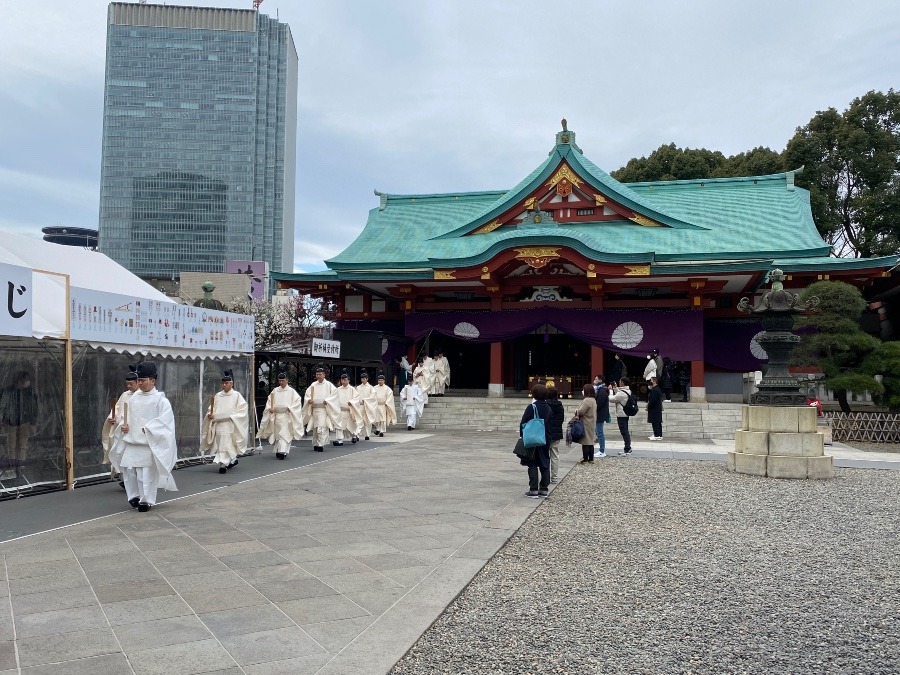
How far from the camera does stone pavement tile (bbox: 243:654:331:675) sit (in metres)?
3.38

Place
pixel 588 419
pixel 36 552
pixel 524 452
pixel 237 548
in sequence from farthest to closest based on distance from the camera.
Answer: pixel 588 419
pixel 524 452
pixel 237 548
pixel 36 552

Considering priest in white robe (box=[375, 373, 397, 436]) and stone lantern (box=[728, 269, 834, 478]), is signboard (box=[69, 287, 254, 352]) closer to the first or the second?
priest in white robe (box=[375, 373, 397, 436])

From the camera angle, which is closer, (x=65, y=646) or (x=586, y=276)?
(x=65, y=646)

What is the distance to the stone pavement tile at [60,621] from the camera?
3.87 meters

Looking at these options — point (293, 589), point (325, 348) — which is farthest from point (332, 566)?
point (325, 348)

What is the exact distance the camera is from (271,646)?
370cm

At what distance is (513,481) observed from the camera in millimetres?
9648

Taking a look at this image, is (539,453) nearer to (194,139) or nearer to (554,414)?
(554,414)

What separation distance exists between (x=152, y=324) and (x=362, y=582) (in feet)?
22.3

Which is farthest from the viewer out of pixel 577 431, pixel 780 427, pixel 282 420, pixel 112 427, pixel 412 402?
pixel 412 402

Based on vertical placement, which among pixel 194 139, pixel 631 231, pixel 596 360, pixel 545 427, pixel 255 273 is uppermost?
pixel 194 139

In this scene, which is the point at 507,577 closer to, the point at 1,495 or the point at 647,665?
the point at 647,665

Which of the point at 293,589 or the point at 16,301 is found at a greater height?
the point at 16,301

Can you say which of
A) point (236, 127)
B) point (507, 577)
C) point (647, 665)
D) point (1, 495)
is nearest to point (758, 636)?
point (647, 665)
